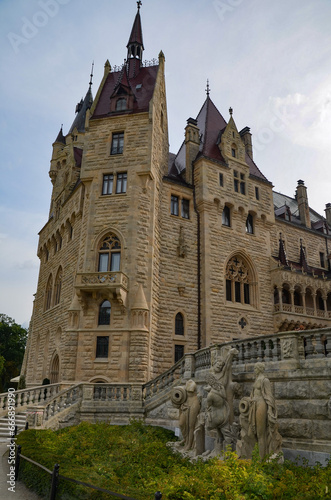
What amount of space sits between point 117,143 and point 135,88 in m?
5.05

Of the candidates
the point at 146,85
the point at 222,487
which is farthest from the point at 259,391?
the point at 146,85

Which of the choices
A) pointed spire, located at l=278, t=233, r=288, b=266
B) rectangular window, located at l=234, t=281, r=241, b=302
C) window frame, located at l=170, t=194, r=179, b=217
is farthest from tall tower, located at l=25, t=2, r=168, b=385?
pointed spire, located at l=278, t=233, r=288, b=266

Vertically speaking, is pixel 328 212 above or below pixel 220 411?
above

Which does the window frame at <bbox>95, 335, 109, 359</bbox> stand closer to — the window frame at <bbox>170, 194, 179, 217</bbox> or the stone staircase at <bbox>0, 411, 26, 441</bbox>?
the stone staircase at <bbox>0, 411, 26, 441</bbox>

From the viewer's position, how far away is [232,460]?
22.1 feet

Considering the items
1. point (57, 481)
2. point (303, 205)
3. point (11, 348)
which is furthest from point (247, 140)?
point (11, 348)

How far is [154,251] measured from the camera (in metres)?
20.5

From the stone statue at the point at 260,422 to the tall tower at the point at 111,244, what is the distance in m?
9.93

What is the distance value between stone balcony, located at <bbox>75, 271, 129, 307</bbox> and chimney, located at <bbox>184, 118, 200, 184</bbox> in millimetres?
9795

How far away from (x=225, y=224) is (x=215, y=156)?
4.92m

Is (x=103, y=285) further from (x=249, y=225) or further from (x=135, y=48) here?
(x=135, y=48)

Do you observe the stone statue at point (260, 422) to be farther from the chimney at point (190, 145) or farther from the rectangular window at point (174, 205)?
the chimney at point (190, 145)

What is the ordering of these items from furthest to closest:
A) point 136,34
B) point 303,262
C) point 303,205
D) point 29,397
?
point 303,205 < point 136,34 < point 303,262 < point 29,397

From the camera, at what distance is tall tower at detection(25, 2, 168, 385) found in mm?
18188
